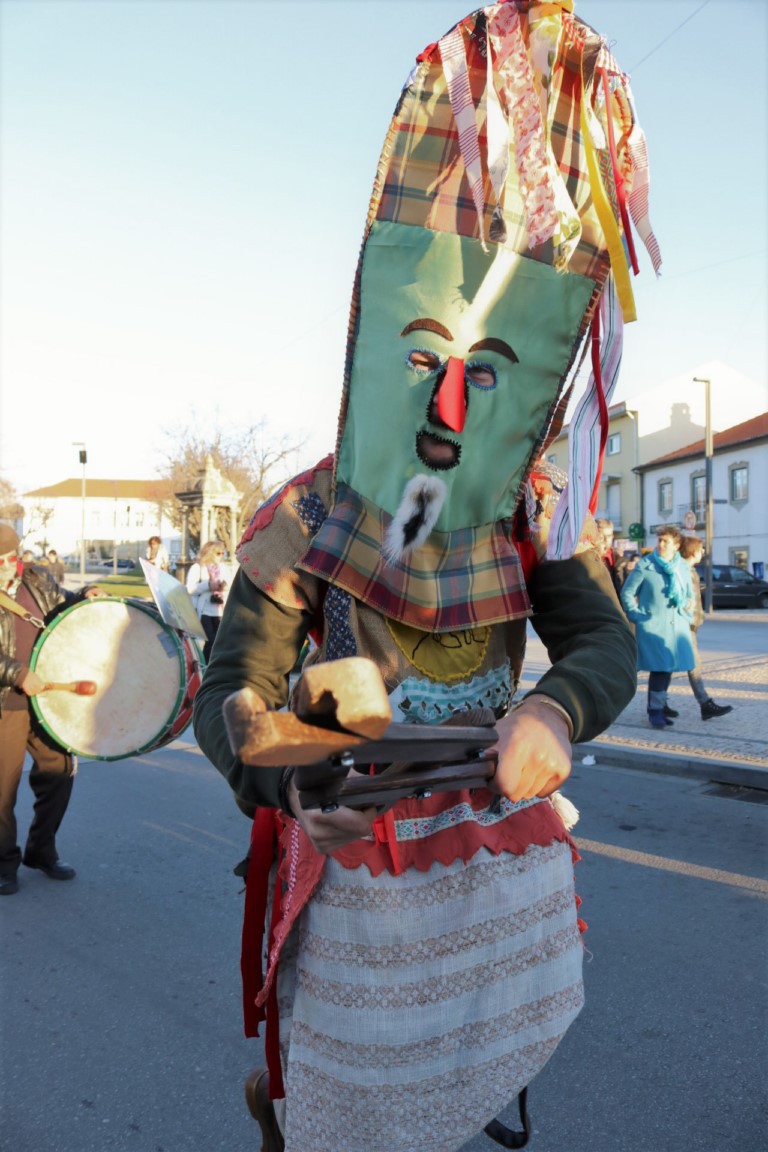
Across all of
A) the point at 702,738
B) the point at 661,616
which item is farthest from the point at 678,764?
the point at 661,616

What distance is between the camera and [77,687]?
4.68 meters

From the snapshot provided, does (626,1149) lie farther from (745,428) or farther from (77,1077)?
(745,428)

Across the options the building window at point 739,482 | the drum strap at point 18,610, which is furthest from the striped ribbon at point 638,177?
the building window at point 739,482

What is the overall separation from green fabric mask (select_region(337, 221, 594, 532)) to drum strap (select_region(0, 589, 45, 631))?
12.3ft

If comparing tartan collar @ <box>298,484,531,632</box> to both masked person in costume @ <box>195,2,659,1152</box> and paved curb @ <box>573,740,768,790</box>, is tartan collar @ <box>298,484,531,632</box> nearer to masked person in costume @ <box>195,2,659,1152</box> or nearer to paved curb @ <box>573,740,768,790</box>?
masked person in costume @ <box>195,2,659,1152</box>

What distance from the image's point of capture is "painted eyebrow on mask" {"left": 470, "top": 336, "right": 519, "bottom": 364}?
5.39 feet

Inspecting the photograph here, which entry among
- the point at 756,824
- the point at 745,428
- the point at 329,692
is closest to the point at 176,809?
the point at 756,824

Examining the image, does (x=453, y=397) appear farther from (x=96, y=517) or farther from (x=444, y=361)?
(x=96, y=517)

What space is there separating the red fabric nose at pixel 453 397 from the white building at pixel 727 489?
3539 centimetres

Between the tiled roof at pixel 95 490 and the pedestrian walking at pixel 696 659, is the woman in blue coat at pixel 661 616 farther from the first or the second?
the tiled roof at pixel 95 490

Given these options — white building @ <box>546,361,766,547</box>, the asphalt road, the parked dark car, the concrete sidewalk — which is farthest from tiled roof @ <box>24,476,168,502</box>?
the asphalt road

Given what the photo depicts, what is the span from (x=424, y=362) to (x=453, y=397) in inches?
3.3

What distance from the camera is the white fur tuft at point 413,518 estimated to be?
162 cm

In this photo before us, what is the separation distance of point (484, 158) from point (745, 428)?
138ft
